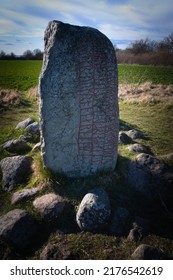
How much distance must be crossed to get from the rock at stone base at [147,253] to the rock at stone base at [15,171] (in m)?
2.41

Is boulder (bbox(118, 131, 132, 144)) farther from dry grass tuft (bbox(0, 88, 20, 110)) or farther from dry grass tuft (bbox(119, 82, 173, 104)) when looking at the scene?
dry grass tuft (bbox(0, 88, 20, 110))

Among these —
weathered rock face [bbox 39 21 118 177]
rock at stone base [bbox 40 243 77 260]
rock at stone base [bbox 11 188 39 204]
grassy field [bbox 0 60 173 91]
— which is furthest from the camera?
grassy field [bbox 0 60 173 91]

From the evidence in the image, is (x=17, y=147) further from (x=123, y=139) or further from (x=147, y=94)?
(x=147, y=94)

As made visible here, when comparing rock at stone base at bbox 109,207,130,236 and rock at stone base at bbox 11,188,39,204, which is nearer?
rock at stone base at bbox 109,207,130,236

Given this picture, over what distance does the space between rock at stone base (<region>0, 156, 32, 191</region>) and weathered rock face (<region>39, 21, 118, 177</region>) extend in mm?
556

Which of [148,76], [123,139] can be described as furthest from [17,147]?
[148,76]

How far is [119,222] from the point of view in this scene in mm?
3633

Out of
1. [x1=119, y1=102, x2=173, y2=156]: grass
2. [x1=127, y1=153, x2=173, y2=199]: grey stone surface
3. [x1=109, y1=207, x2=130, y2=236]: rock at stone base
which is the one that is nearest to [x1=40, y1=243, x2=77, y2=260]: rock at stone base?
[x1=109, y1=207, x2=130, y2=236]: rock at stone base

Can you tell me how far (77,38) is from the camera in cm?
386

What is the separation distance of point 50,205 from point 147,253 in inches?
61.3

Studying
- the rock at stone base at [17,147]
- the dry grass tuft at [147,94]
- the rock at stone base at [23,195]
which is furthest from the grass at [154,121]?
the rock at stone base at [23,195]

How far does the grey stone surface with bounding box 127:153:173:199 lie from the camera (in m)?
4.20

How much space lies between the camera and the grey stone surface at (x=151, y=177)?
4198mm
